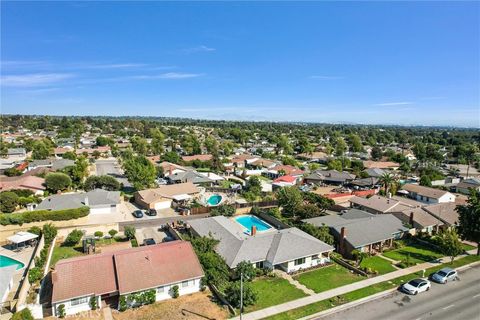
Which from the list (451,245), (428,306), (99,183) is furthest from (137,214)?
(451,245)

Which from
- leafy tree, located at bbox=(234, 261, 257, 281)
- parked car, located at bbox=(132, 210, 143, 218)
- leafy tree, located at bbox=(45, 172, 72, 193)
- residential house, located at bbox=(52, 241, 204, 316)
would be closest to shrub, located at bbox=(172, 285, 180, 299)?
residential house, located at bbox=(52, 241, 204, 316)

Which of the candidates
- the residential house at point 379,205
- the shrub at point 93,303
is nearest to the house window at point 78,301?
the shrub at point 93,303

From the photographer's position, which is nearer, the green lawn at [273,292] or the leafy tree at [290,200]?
the green lawn at [273,292]

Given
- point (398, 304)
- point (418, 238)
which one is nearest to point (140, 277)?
point (398, 304)

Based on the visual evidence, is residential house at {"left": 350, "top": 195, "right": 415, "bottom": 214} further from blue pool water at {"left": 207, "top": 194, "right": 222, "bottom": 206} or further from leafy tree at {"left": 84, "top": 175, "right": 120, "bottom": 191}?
leafy tree at {"left": 84, "top": 175, "right": 120, "bottom": 191}

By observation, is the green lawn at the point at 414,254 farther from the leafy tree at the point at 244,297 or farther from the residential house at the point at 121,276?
the residential house at the point at 121,276

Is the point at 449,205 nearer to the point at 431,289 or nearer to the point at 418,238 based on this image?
the point at 418,238
